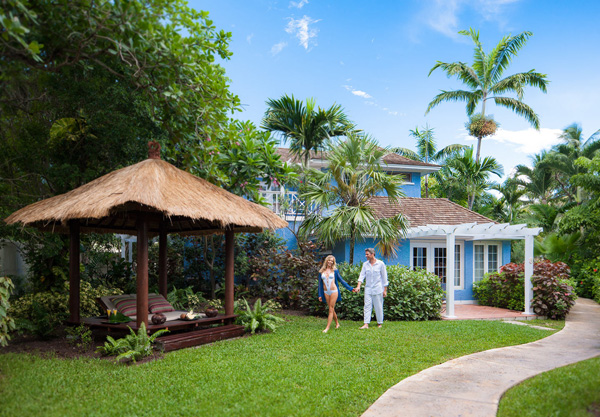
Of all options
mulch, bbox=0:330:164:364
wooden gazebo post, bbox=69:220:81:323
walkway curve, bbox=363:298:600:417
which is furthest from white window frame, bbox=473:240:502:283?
wooden gazebo post, bbox=69:220:81:323

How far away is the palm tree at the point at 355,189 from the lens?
1263 cm

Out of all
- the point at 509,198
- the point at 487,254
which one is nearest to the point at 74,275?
the point at 487,254

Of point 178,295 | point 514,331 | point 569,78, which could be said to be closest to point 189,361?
point 178,295

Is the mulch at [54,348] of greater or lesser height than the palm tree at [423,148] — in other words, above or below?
below

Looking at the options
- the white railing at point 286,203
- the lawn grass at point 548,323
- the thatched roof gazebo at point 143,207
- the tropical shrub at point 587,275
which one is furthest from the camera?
the tropical shrub at point 587,275

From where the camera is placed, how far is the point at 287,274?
1433cm

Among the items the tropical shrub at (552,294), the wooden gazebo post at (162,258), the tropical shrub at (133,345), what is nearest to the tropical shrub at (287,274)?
the wooden gazebo post at (162,258)

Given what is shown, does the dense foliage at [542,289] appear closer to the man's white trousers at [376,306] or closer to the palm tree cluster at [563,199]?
the man's white trousers at [376,306]

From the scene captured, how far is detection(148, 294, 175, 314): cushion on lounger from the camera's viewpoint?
31.9 feet

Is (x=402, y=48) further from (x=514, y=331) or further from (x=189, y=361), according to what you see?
(x=189, y=361)

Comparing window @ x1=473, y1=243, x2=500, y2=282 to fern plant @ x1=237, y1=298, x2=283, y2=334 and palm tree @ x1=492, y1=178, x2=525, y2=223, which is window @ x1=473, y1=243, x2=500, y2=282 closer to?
fern plant @ x1=237, y1=298, x2=283, y2=334

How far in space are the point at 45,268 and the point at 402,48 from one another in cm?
2204

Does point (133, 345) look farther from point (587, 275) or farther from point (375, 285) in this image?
point (587, 275)

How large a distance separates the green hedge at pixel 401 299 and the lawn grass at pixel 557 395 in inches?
227
